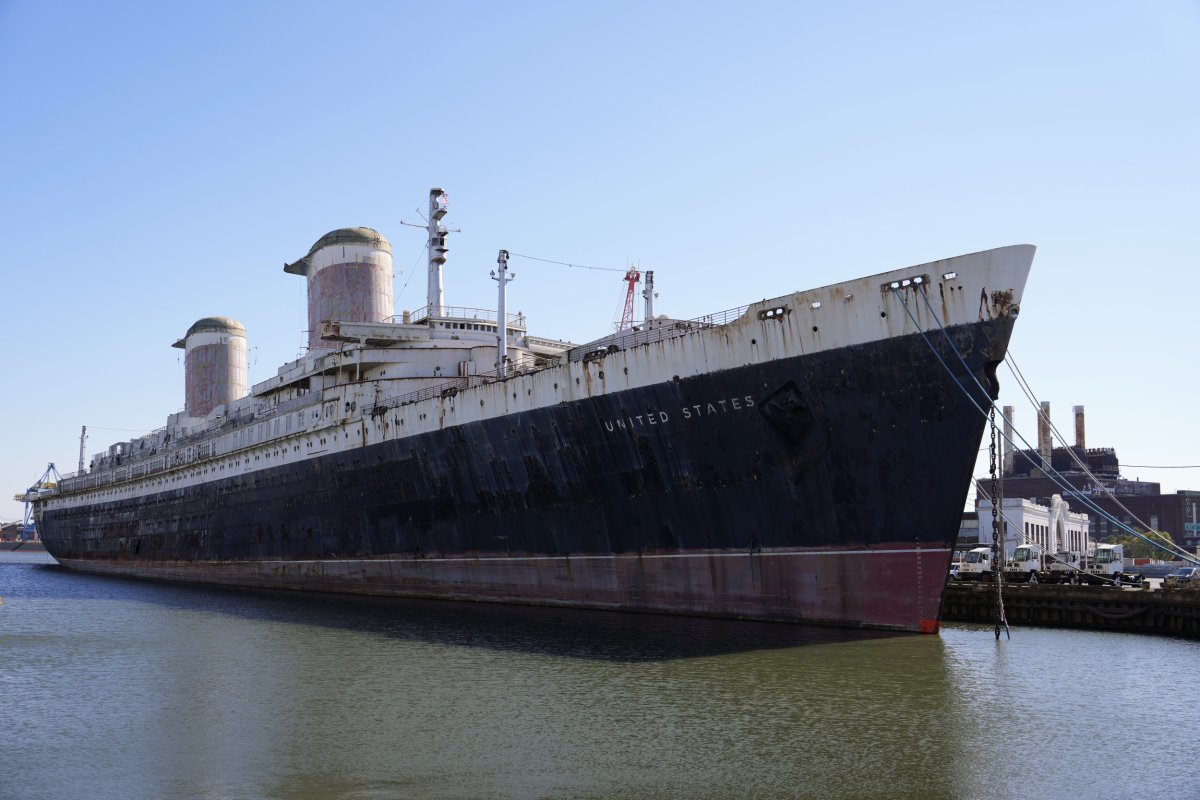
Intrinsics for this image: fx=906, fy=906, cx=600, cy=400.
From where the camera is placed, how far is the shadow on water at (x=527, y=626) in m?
17.0

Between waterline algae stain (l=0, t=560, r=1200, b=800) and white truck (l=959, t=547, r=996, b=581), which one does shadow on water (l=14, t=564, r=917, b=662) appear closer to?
waterline algae stain (l=0, t=560, r=1200, b=800)

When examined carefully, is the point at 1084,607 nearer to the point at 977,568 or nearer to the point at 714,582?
the point at 714,582

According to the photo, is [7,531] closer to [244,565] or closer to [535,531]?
[244,565]

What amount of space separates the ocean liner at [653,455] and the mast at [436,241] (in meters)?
0.08

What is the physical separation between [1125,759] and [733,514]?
31.0ft

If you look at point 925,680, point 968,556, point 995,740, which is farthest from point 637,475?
point 968,556

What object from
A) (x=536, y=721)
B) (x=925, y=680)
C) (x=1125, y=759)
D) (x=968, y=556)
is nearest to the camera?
(x=1125, y=759)

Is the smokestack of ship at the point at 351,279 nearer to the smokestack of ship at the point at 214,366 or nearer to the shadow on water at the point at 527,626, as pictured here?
the shadow on water at the point at 527,626

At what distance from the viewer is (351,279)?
34.8m

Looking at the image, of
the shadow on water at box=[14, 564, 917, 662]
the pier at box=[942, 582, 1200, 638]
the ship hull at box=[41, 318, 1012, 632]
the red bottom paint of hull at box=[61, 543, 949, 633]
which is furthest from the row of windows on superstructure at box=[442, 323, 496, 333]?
the pier at box=[942, 582, 1200, 638]

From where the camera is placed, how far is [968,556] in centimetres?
3797

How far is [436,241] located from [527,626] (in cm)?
1630

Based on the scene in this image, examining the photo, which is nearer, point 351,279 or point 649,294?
point 649,294

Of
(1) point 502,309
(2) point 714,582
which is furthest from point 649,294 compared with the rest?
(2) point 714,582
